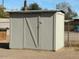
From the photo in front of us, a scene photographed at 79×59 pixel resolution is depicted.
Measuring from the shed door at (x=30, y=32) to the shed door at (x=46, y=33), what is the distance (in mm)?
470

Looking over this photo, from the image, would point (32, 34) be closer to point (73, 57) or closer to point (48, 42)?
point (48, 42)

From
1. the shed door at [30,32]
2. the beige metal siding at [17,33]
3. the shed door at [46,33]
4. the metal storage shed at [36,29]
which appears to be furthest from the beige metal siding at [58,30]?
the beige metal siding at [17,33]

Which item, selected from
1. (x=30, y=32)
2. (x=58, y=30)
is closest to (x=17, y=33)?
(x=30, y=32)

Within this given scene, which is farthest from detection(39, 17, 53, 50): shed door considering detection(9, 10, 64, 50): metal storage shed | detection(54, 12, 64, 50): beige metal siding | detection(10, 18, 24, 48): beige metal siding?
detection(10, 18, 24, 48): beige metal siding

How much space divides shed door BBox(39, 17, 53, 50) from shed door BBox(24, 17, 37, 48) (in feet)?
1.54

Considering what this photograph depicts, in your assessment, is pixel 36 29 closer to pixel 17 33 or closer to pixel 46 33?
pixel 46 33

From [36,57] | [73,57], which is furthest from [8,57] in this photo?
[73,57]

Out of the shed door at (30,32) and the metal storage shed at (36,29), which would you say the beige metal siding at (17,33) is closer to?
the metal storage shed at (36,29)

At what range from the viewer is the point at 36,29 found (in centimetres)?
2214

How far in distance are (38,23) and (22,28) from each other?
134 centimetres

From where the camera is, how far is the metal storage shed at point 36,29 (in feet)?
71.5

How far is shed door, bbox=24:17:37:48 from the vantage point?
2214cm

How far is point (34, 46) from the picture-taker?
72.6 ft

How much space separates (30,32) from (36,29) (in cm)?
52
